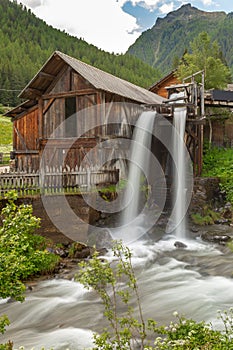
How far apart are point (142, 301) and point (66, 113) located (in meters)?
13.7

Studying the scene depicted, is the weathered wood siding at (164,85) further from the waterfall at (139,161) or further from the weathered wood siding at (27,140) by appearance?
the weathered wood siding at (27,140)

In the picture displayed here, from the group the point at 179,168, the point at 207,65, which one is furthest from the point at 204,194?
the point at 207,65

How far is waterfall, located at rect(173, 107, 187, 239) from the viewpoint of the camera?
20.5 m

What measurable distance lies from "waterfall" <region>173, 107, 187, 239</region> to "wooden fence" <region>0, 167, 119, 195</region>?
6.69 m

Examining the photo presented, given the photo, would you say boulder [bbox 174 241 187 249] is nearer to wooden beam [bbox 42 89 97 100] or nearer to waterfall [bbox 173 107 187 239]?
waterfall [bbox 173 107 187 239]

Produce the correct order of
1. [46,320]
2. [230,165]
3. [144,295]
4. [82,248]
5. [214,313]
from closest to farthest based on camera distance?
[214,313] → [46,320] → [144,295] → [82,248] → [230,165]

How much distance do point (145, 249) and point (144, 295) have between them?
16.2 ft

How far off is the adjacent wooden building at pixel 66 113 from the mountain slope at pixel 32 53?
199ft

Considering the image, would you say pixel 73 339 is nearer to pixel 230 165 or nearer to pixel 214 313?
pixel 214 313

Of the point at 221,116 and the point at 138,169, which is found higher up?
the point at 221,116

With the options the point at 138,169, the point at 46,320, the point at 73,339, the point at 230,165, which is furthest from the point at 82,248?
the point at 230,165

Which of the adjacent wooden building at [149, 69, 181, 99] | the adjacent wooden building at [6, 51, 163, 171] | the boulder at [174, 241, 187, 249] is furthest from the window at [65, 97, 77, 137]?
the adjacent wooden building at [149, 69, 181, 99]

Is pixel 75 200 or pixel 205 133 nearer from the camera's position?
pixel 75 200

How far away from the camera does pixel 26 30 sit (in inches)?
5856
